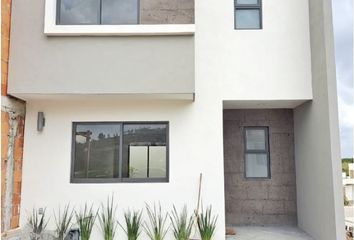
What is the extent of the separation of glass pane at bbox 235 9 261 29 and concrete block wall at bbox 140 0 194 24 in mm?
1765

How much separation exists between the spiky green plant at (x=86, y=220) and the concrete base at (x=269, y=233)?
313 cm

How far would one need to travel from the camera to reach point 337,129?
6809 mm

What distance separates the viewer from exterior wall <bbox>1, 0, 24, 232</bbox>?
22.3 ft

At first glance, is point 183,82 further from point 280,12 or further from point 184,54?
point 280,12

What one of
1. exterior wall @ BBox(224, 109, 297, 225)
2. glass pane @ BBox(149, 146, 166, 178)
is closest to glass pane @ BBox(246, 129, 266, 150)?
exterior wall @ BBox(224, 109, 297, 225)

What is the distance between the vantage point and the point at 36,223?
7.26 metres

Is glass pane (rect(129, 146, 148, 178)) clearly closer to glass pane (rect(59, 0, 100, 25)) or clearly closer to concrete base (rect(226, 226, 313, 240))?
concrete base (rect(226, 226, 313, 240))

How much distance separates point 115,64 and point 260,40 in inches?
143

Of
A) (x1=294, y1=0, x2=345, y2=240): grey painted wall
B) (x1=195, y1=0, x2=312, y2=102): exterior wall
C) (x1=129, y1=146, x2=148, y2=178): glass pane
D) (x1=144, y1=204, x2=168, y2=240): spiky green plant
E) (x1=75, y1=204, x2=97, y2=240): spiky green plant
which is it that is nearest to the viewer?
(x1=294, y1=0, x2=345, y2=240): grey painted wall

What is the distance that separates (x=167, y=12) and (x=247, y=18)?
7.86ft

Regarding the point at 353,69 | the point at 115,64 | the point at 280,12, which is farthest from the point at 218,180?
the point at 280,12

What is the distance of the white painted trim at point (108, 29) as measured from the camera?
6.77 metres

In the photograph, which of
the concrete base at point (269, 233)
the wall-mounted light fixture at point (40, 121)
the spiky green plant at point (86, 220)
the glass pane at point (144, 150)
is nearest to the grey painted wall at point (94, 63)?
the wall-mounted light fixture at point (40, 121)

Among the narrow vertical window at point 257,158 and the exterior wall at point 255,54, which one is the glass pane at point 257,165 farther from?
the exterior wall at point 255,54
